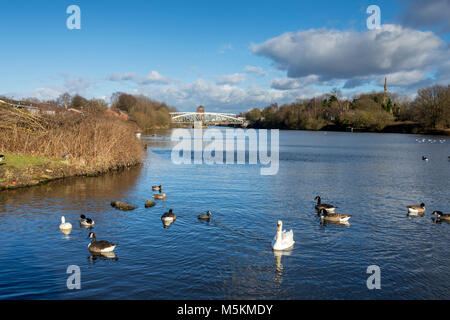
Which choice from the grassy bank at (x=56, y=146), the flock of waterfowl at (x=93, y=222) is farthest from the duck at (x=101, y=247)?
the grassy bank at (x=56, y=146)

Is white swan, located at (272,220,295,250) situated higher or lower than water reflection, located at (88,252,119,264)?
higher

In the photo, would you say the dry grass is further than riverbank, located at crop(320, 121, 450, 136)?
No

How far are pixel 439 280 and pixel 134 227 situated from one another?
12781 mm

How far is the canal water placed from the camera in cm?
1090

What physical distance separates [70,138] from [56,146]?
143cm

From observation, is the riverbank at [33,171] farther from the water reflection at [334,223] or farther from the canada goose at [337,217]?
the canada goose at [337,217]

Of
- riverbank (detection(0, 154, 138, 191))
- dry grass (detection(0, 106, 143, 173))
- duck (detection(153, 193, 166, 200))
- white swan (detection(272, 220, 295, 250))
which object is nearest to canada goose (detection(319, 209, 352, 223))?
white swan (detection(272, 220, 295, 250))

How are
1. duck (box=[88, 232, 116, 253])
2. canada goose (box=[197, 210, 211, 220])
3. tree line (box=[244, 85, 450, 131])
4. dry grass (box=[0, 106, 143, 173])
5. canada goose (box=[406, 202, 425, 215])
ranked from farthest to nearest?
tree line (box=[244, 85, 450, 131]) < dry grass (box=[0, 106, 143, 173]) < canada goose (box=[406, 202, 425, 215]) < canada goose (box=[197, 210, 211, 220]) < duck (box=[88, 232, 116, 253])

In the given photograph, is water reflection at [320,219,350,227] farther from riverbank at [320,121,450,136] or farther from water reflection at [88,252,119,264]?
riverbank at [320,121,450,136]

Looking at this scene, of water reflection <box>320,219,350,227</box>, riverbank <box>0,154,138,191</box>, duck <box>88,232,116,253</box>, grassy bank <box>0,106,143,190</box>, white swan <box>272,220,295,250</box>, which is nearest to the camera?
duck <box>88,232,116,253</box>


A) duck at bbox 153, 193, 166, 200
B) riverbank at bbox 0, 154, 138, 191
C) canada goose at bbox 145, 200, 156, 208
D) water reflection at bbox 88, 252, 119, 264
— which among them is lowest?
water reflection at bbox 88, 252, 119, 264
